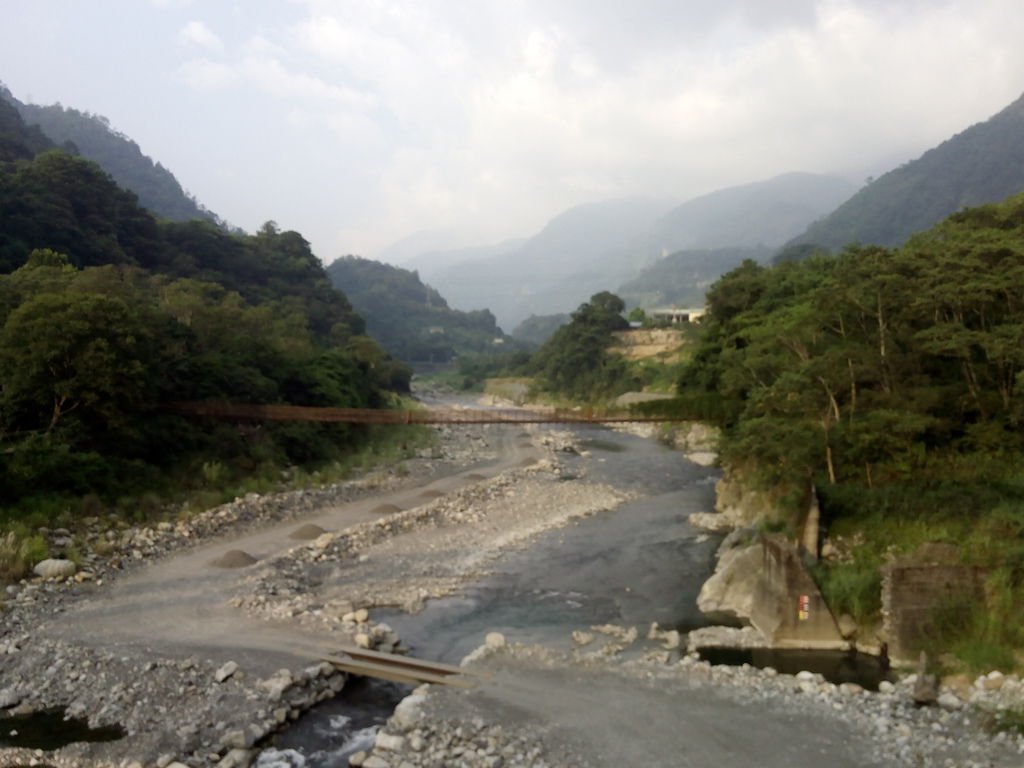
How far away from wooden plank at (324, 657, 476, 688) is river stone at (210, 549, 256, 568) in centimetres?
520

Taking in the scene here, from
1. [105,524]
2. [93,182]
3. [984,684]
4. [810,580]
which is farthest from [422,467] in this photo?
[93,182]

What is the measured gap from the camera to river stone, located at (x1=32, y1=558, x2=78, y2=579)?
1252 centimetres

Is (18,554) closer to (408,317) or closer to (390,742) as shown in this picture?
(390,742)

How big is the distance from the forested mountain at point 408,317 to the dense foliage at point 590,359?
121 ft

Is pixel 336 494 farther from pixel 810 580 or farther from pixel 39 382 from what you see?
pixel 810 580

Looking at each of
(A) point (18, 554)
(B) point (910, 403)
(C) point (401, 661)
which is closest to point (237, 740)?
(C) point (401, 661)

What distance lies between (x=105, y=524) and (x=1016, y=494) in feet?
54.6

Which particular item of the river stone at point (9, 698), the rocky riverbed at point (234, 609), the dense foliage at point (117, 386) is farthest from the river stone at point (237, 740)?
the dense foliage at point (117, 386)

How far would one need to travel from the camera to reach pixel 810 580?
35.7 feet

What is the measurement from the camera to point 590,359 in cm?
5594

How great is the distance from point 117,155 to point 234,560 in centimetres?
9648

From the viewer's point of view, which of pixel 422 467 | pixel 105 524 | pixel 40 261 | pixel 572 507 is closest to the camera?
pixel 105 524

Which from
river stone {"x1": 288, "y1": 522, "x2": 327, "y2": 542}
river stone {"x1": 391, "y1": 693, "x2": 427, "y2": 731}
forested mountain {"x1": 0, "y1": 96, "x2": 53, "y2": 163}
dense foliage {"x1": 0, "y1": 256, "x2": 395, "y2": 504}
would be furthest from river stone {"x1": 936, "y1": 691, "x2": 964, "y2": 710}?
forested mountain {"x1": 0, "y1": 96, "x2": 53, "y2": 163}

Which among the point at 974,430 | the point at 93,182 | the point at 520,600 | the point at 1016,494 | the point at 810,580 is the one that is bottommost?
the point at 520,600
